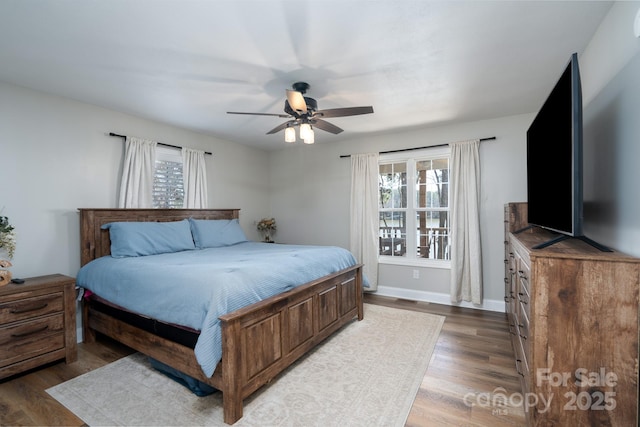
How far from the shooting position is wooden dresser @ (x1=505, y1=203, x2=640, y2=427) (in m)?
1.28

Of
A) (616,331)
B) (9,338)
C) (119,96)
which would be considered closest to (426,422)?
(616,331)

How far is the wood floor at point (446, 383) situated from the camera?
6.15ft

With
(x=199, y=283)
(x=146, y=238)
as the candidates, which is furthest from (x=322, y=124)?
(x=146, y=238)

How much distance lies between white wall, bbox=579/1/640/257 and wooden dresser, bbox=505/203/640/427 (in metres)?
0.31

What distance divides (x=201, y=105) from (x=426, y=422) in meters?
3.55

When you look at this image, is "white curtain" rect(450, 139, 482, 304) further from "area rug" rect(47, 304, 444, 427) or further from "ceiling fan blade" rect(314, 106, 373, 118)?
"ceiling fan blade" rect(314, 106, 373, 118)

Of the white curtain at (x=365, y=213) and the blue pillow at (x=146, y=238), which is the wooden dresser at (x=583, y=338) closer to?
the white curtain at (x=365, y=213)

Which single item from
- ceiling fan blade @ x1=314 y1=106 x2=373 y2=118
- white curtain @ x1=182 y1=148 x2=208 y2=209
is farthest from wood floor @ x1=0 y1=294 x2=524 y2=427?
ceiling fan blade @ x1=314 y1=106 x2=373 y2=118

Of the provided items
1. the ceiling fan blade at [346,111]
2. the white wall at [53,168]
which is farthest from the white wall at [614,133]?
the white wall at [53,168]

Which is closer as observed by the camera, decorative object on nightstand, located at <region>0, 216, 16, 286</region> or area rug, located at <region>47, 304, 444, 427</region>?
area rug, located at <region>47, 304, 444, 427</region>

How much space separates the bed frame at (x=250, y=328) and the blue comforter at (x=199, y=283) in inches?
3.3

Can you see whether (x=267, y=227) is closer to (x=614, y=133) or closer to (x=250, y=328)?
(x=250, y=328)

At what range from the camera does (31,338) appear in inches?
93.3

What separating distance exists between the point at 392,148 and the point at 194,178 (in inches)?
120
